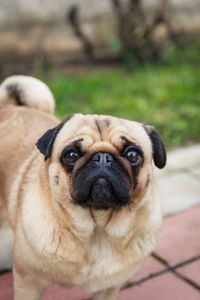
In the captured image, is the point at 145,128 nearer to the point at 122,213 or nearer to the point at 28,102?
the point at 122,213

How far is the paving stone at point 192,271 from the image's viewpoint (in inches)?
116

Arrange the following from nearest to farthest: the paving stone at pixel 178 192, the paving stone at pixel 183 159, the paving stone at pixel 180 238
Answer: the paving stone at pixel 180 238, the paving stone at pixel 178 192, the paving stone at pixel 183 159

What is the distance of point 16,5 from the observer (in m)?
7.93

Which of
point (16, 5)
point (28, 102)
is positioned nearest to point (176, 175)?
point (28, 102)

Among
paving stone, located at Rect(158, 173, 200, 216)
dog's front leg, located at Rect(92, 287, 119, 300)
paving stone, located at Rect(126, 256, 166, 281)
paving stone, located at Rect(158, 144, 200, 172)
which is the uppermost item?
dog's front leg, located at Rect(92, 287, 119, 300)

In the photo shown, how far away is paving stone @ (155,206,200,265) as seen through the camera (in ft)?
10.6

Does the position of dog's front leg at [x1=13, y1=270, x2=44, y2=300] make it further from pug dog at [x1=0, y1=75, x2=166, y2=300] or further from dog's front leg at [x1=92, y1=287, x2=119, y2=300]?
dog's front leg at [x1=92, y1=287, x2=119, y2=300]

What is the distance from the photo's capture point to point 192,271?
9.94ft

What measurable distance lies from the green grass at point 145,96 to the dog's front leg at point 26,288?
3.25m

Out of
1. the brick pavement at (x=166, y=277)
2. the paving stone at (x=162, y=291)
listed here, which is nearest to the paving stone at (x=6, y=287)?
the brick pavement at (x=166, y=277)

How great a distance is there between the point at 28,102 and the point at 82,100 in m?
3.30

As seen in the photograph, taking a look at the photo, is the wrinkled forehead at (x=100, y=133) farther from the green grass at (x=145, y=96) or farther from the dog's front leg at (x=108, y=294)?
the green grass at (x=145, y=96)

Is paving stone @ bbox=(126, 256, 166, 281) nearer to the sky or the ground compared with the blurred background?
nearer to the ground

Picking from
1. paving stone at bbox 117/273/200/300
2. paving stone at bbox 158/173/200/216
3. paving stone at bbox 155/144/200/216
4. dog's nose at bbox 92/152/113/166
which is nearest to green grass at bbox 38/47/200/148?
paving stone at bbox 155/144/200/216
